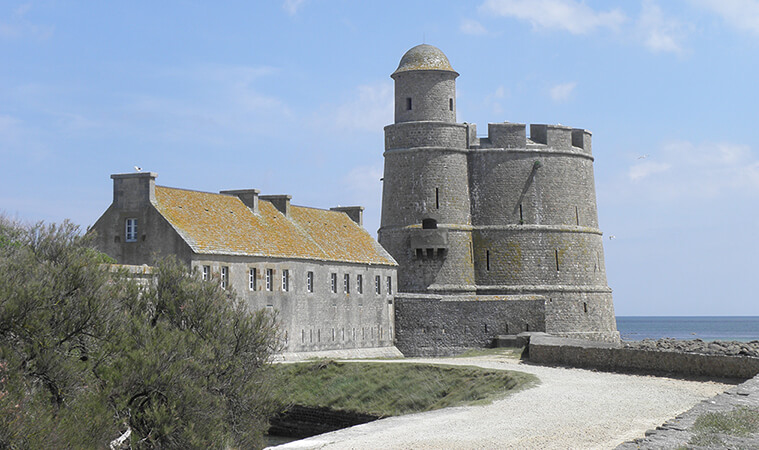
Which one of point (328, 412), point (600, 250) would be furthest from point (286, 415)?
point (600, 250)

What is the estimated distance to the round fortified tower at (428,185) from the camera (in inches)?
1847

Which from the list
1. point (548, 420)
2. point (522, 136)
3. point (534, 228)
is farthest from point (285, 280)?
point (548, 420)

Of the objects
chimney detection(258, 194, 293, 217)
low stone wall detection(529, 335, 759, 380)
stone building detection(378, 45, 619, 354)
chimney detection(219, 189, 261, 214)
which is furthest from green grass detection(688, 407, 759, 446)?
stone building detection(378, 45, 619, 354)

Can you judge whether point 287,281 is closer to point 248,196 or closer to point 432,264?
point 248,196

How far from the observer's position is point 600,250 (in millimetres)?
50500

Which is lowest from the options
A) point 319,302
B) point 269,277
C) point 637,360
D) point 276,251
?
point 637,360

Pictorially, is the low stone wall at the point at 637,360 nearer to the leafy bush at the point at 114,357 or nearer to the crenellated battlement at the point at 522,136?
the leafy bush at the point at 114,357

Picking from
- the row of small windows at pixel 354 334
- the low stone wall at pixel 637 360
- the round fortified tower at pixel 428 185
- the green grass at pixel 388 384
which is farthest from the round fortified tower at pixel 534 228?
the green grass at pixel 388 384

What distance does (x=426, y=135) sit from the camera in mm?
47281

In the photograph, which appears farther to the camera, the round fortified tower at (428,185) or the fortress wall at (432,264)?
the round fortified tower at (428,185)

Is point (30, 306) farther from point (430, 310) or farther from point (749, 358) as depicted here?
point (430, 310)

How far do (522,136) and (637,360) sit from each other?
920 inches

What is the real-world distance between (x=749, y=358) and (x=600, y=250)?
2751cm

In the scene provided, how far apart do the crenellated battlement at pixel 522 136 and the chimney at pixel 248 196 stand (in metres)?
14.2
